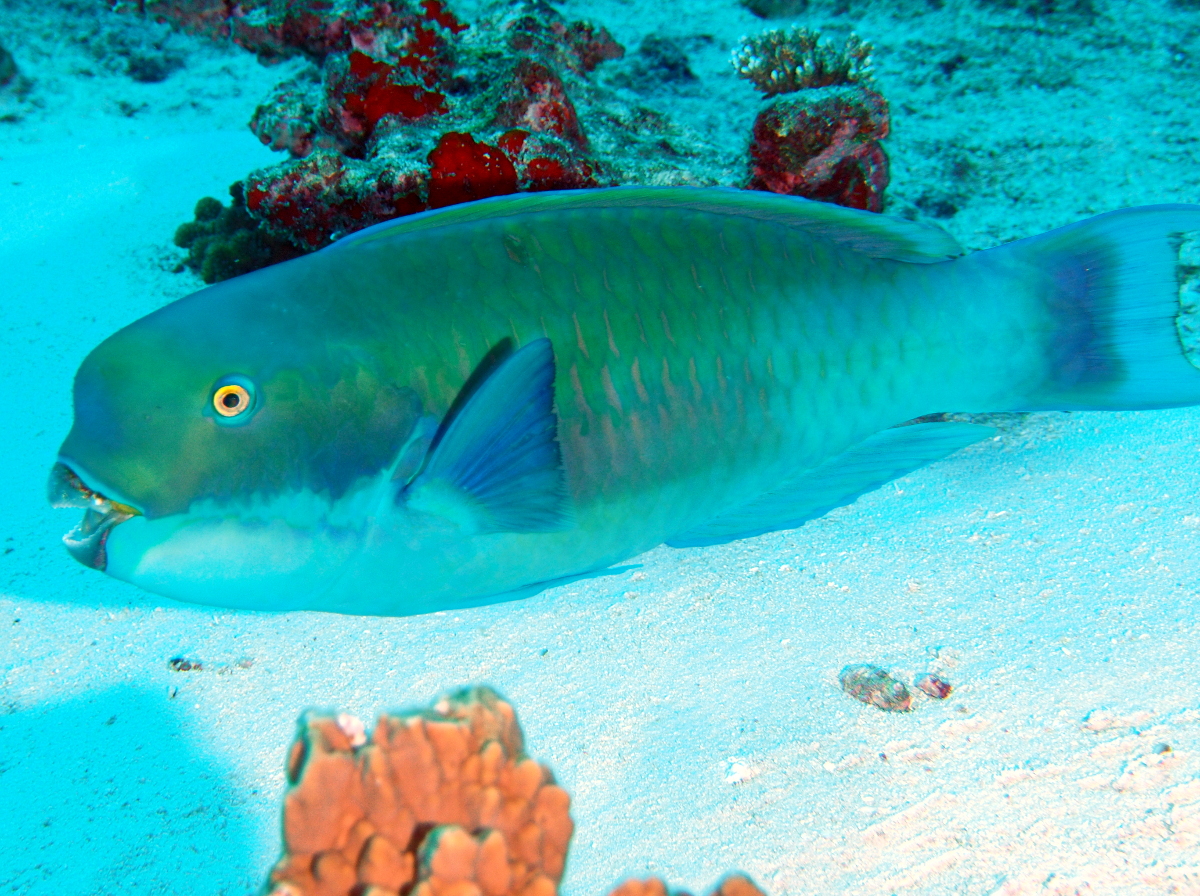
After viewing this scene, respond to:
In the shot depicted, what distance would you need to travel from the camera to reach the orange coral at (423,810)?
1.23 m

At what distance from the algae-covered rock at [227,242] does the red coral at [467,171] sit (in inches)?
60.5

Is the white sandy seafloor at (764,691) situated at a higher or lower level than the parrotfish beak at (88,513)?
lower

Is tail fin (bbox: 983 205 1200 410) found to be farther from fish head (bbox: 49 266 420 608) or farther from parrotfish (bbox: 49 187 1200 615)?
fish head (bbox: 49 266 420 608)

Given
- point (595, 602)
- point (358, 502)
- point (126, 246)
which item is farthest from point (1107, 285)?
Answer: point (126, 246)

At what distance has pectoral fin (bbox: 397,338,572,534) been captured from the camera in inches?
62.9

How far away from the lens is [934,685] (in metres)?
2.24

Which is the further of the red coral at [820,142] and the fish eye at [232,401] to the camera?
the red coral at [820,142]

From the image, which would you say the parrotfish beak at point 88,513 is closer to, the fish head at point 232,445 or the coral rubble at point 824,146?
the fish head at point 232,445

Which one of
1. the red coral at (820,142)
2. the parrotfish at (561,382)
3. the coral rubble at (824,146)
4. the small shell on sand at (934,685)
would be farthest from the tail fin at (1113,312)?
the coral rubble at (824,146)

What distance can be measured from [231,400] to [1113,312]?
233 centimetres

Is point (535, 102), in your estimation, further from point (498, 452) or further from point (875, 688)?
point (875, 688)

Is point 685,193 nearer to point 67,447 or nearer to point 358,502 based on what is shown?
point 358,502

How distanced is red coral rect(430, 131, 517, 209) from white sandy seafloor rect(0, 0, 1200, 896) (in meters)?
1.74

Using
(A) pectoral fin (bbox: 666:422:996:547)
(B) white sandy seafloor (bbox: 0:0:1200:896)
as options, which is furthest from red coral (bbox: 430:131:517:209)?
(A) pectoral fin (bbox: 666:422:996:547)
